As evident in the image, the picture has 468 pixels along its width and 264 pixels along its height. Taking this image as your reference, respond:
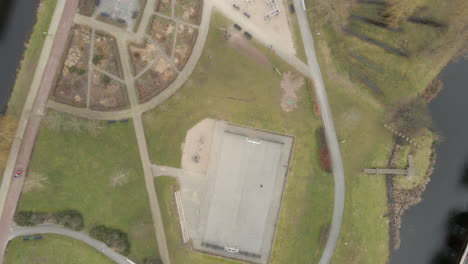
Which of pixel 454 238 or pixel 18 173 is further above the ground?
pixel 454 238

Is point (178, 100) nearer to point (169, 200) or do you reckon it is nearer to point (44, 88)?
point (169, 200)

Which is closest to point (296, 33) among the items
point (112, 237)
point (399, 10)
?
point (399, 10)

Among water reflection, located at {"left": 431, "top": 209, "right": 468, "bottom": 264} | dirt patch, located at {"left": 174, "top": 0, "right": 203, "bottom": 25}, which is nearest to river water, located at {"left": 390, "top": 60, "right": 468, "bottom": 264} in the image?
water reflection, located at {"left": 431, "top": 209, "right": 468, "bottom": 264}

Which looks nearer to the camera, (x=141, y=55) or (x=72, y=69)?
(x=72, y=69)

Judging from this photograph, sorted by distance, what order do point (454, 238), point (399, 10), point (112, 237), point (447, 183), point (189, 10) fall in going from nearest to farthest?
point (399, 10), point (112, 237), point (189, 10), point (447, 183), point (454, 238)

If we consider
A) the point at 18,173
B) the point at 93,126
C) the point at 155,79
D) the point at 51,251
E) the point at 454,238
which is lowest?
the point at 51,251

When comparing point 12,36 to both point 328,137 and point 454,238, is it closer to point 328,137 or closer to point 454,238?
point 328,137

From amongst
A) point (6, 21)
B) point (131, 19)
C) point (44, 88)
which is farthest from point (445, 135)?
point (6, 21)

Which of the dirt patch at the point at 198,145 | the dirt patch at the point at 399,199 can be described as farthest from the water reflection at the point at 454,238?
the dirt patch at the point at 198,145

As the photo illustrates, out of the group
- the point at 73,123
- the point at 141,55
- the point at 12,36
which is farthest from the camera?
the point at 12,36
